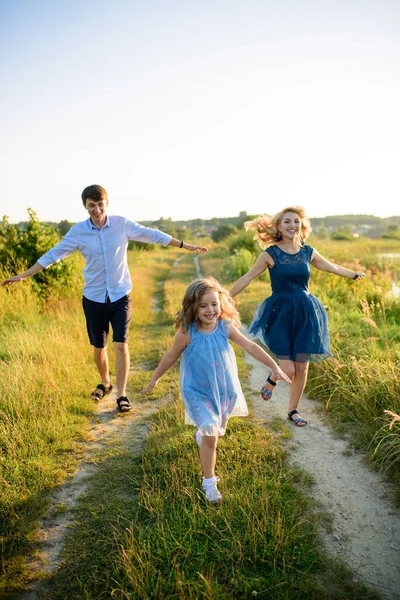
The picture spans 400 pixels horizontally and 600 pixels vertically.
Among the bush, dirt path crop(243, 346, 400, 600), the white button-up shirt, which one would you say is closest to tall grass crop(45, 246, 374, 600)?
dirt path crop(243, 346, 400, 600)

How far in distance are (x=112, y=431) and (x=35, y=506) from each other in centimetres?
126

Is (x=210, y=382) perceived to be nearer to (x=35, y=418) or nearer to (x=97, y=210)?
(x=35, y=418)

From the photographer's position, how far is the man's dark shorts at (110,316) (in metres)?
4.70

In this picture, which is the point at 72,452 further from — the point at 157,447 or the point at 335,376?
the point at 335,376

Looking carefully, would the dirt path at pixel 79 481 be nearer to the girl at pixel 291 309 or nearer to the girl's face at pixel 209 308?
the girl at pixel 291 309

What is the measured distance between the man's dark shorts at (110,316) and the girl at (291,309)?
1.30m

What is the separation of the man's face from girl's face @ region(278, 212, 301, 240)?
194 cm

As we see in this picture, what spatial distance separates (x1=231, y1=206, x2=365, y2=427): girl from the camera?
4383 mm

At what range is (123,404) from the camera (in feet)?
15.6

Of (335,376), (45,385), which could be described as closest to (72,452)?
(45,385)

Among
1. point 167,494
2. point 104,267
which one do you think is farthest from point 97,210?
point 167,494

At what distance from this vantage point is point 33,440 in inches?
150

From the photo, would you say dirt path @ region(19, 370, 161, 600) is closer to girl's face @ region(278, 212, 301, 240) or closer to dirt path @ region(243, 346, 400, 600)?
dirt path @ region(243, 346, 400, 600)

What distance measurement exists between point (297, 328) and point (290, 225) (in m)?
1.10
